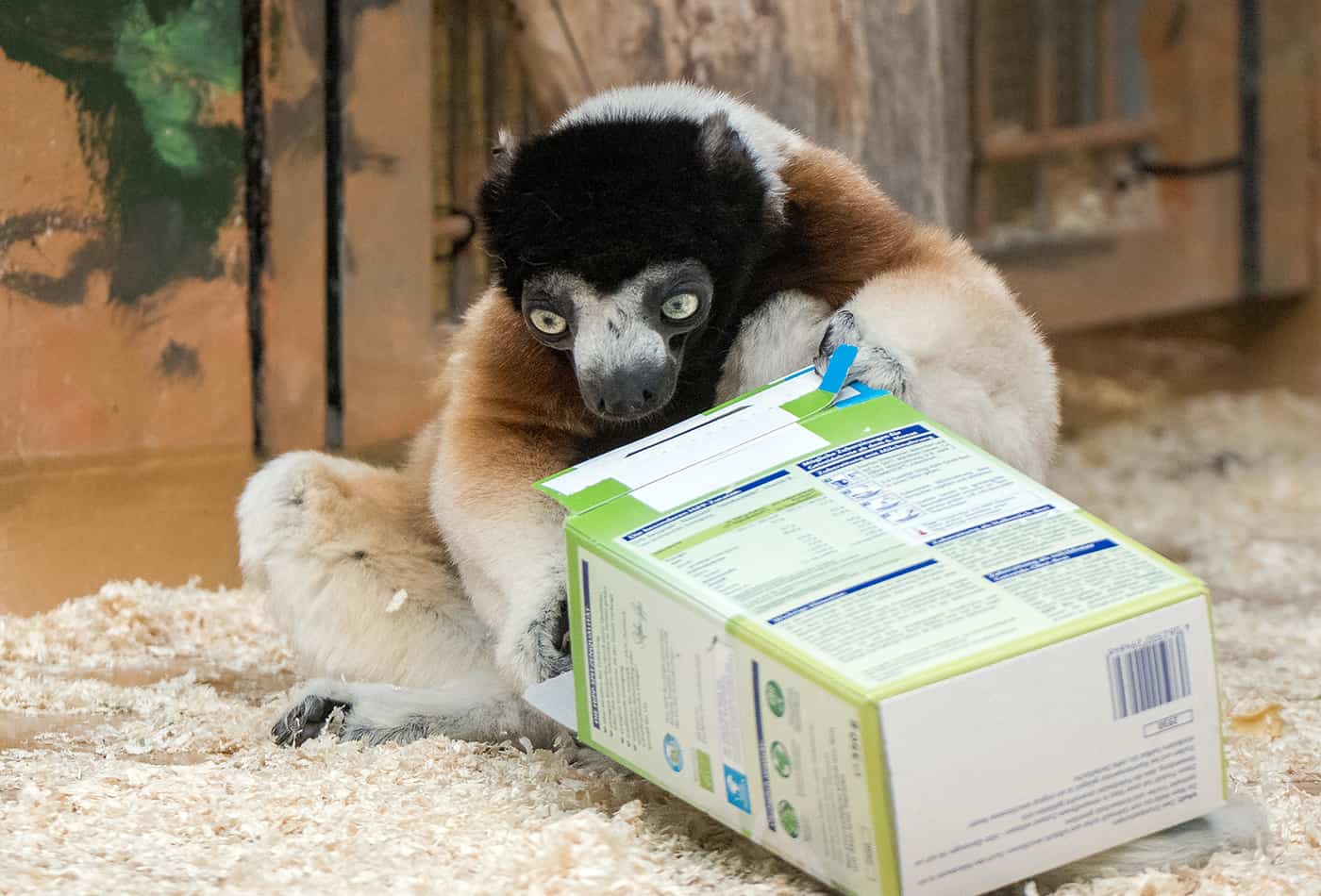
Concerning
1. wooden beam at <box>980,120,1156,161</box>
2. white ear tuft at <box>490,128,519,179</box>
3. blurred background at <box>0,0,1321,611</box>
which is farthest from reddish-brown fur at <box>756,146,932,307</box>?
wooden beam at <box>980,120,1156,161</box>

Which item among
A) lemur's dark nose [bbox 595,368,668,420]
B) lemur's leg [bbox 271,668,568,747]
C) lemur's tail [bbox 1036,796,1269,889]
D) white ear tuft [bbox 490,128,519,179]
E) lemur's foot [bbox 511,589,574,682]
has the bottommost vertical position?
lemur's leg [bbox 271,668,568,747]

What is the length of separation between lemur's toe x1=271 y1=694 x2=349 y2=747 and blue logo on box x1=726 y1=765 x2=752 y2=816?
123cm

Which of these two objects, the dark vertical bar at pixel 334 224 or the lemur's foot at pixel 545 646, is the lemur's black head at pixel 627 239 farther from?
the dark vertical bar at pixel 334 224

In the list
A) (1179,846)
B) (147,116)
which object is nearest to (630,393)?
(1179,846)

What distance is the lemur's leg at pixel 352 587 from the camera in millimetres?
3395

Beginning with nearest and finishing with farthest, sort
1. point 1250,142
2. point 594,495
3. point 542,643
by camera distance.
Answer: point 594,495
point 542,643
point 1250,142

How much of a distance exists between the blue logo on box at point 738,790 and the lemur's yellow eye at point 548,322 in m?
1.00

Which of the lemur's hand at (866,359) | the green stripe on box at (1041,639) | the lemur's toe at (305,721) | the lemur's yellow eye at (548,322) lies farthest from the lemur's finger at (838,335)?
the lemur's toe at (305,721)

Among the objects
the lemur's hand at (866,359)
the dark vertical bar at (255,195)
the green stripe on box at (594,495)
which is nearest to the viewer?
the green stripe on box at (594,495)

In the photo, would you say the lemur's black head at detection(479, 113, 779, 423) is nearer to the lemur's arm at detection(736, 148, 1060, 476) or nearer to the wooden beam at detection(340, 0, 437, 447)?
the lemur's arm at detection(736, 148, 1060, 476)

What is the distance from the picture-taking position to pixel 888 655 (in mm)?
1957

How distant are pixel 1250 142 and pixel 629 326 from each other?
5.43 metres

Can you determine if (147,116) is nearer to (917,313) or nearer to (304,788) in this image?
(304,788)

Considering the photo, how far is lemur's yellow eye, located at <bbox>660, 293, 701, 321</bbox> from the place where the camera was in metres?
2.78
